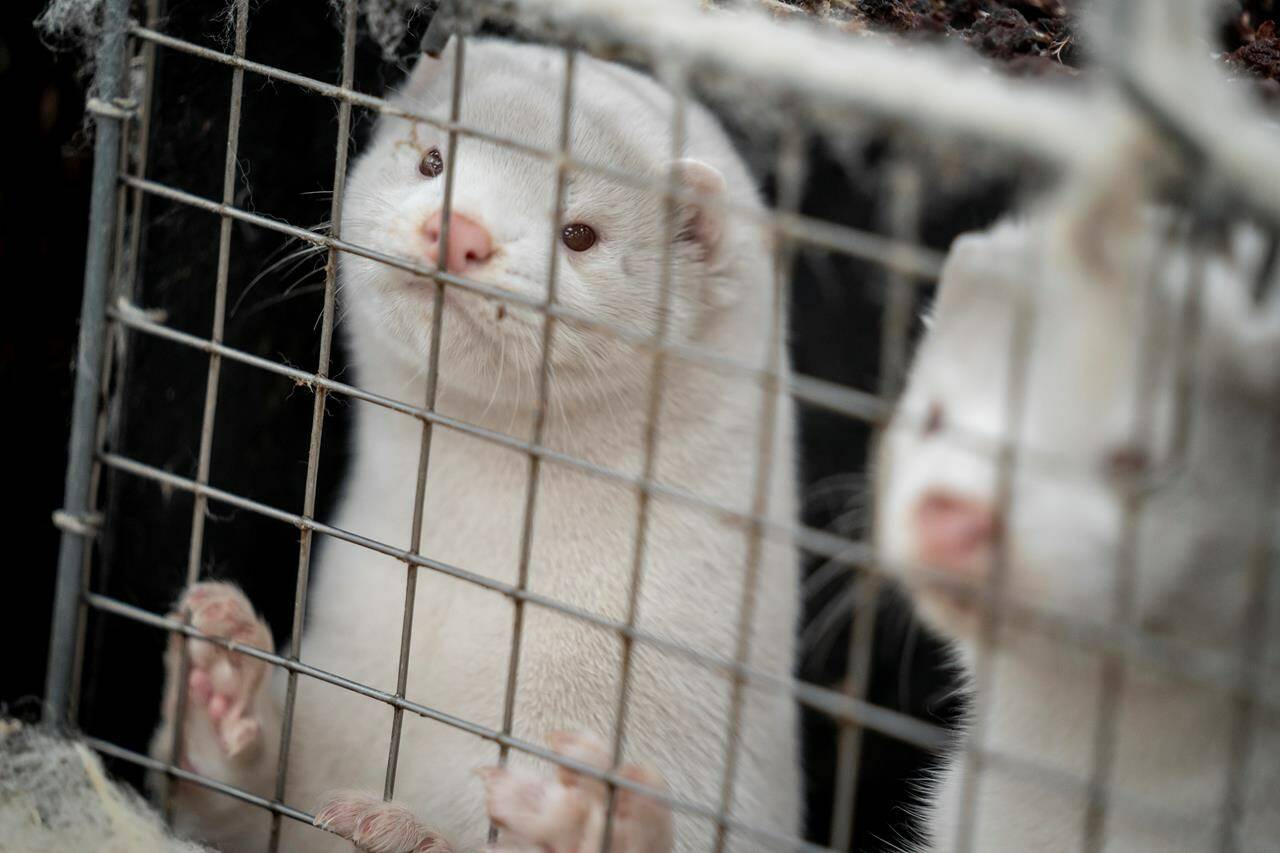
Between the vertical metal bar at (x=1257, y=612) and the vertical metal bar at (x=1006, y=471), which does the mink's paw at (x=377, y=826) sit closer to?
the vertical metal bar at (x=1006, y=471)

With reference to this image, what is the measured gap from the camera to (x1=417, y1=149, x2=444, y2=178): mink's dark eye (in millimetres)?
1810

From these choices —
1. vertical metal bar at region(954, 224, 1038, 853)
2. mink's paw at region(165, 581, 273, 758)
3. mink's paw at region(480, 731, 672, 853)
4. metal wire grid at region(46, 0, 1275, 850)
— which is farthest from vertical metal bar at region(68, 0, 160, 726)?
vertical metal bar at region(954, 224, 1038, 853)

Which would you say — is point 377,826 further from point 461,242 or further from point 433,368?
point 461,242

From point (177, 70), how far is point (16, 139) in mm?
263

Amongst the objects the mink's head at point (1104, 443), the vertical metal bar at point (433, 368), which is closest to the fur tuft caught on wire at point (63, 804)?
the vertical metal bar at point (433, 368)

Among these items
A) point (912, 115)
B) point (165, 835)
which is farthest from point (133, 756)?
point (912, 115)

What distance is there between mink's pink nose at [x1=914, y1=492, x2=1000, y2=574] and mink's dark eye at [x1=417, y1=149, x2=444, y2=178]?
103cm

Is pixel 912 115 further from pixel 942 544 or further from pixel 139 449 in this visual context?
pixel 139 449

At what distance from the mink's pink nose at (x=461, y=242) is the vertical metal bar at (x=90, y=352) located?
39 centimetres

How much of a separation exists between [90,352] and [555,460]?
70cm

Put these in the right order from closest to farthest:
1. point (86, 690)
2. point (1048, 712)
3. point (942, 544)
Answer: point (942, 544) → point (1048, 712) → point (86, 690)

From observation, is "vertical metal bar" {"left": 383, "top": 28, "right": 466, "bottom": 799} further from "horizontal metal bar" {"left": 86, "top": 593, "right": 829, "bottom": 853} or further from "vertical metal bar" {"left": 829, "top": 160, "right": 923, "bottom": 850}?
"vertical metal bar" {"left": 829, "top": 160, "right": 923, "bottom": 850}

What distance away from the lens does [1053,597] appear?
0.98 metres

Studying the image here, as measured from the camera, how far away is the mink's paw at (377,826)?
1475mm
